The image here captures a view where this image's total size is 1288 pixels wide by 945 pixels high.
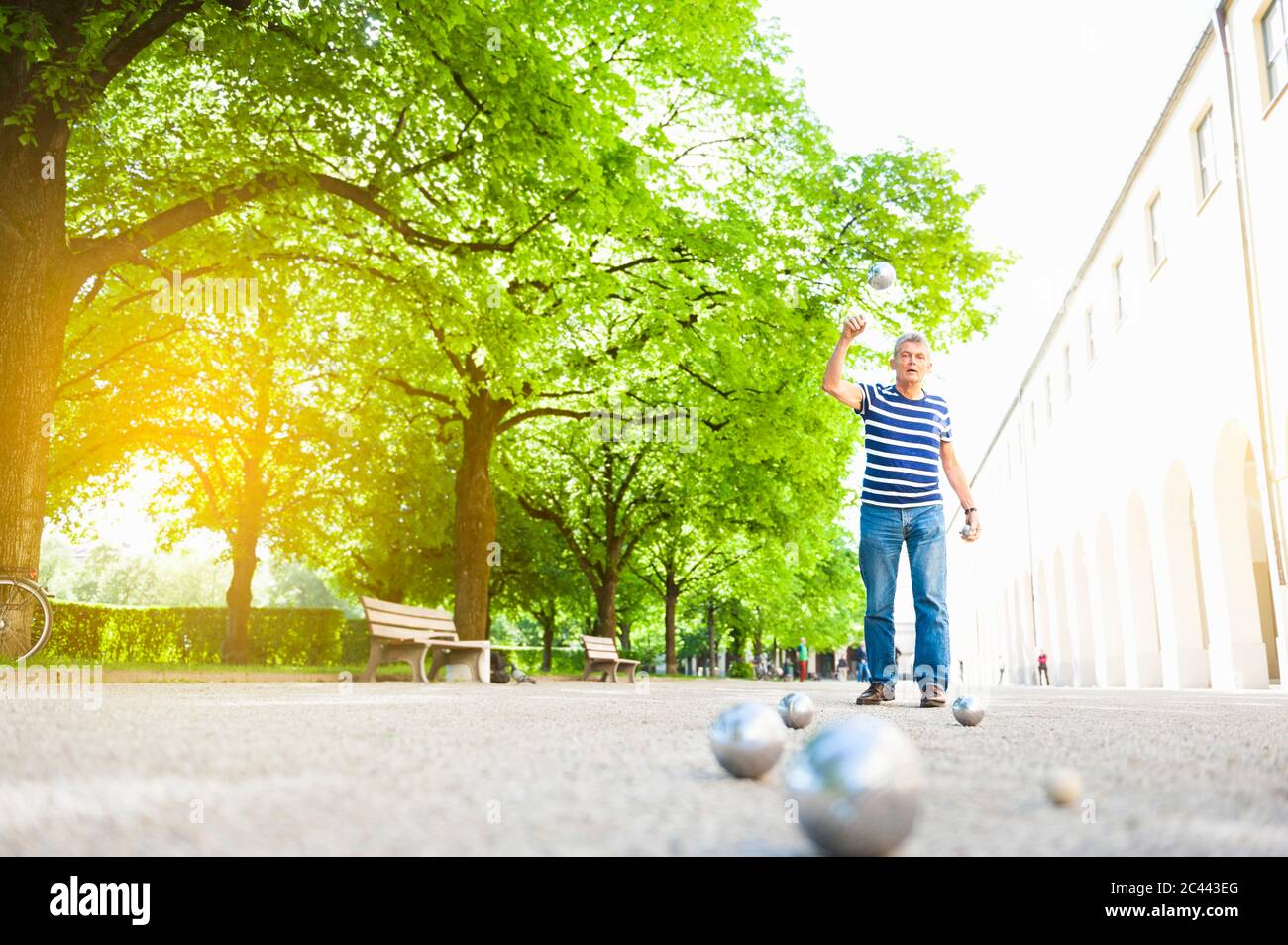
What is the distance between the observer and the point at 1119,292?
26688 mm

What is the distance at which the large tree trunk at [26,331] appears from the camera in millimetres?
9438

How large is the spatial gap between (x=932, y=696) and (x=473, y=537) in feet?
39.0

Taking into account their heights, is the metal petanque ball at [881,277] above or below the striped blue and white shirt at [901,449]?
above

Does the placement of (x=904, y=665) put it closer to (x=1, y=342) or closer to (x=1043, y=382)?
(x=1043, y=382)

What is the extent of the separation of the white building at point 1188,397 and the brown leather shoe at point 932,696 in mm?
11663

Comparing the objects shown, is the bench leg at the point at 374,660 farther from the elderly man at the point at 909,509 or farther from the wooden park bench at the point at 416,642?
the elderly man at the point at 909,509

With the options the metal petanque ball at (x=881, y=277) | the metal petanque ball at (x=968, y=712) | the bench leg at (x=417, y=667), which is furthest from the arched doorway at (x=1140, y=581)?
the metal petanque ball at (x=968, y=712)

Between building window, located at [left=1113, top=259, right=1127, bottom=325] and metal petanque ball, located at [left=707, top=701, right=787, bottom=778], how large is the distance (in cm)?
2609

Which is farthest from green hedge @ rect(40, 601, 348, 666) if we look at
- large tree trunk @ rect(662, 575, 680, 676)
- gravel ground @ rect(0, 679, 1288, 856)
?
gravel ground @ rect(0, 679, 1288, 856)

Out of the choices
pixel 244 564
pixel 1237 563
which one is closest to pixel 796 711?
pixel 1237 563

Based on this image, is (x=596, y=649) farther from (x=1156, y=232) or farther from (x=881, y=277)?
(x=1156, y=232)

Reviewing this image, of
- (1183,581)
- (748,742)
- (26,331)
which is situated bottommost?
(748,742)

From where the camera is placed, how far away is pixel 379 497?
2675 centimetres
